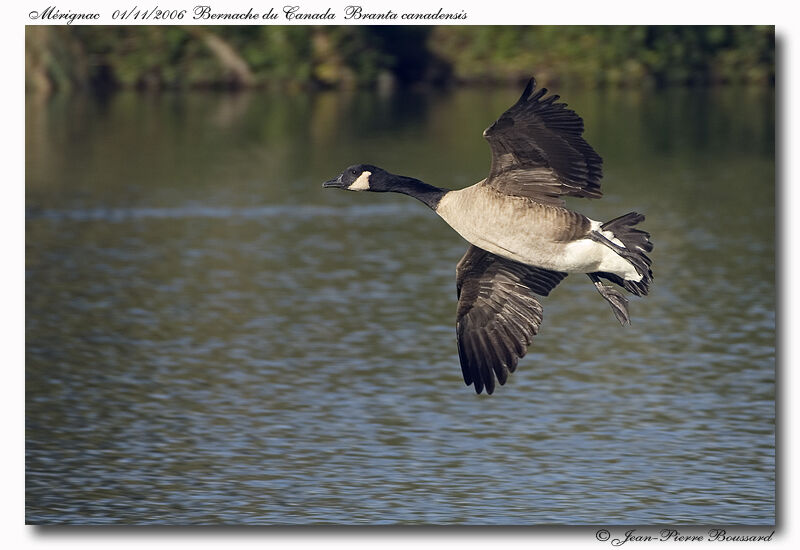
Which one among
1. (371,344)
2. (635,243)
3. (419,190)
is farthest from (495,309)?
(371,344)

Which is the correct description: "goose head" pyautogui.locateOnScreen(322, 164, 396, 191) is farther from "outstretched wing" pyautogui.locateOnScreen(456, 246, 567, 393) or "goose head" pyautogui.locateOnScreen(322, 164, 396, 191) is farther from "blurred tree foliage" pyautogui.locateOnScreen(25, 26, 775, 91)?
"blurred tree foliage" pyautogui.locateOnScreen(25, 26, 775, 91)

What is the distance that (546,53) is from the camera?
4528cm

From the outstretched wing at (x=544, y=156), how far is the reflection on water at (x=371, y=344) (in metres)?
6.26

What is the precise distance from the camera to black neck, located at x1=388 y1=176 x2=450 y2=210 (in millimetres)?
12477

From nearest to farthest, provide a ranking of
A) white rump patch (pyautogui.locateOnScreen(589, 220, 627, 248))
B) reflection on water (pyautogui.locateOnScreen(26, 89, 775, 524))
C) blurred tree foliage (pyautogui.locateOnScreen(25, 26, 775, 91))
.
Result: white rump patch (pyautogui.locateOnScreen(589, 220, 627, 248)) < reflection on water (pyautogui.locateOnScreen(26, 89, 775, 524)) < blurred tree foliage (pyautogui.locateOnScreen(25, 26, 775, 91))

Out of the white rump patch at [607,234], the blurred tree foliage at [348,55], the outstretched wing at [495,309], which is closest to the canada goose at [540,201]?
the white rump patch at [607,234]

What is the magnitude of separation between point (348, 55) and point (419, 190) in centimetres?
3434

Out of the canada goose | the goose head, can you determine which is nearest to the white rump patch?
the canada goose

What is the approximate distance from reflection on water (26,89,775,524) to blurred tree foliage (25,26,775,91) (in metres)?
1.40

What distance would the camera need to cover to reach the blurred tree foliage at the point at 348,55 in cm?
4294

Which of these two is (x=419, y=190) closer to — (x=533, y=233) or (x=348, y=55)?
(x=533, y=233)

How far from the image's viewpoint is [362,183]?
43.0ft

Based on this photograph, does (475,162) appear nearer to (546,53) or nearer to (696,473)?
(546,53)

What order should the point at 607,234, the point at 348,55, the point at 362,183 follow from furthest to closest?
the point at 348,55
the point at 362,183
the point at 607,234
